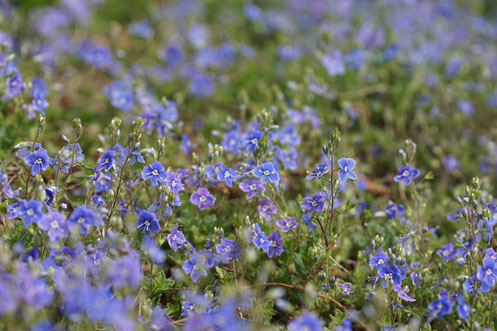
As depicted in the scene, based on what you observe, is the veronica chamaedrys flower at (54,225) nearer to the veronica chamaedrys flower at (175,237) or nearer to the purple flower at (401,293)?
the veronica chamaedrys flower at (175,237)

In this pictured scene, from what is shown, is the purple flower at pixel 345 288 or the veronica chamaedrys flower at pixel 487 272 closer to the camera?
the veronica chamaedrys flower at pixel 487 272

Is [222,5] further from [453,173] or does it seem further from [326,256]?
[326,256]

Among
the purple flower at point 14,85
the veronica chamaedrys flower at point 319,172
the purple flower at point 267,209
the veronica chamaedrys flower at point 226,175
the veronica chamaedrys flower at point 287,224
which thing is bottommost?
the veronica chamaedrys flower at point 287,224

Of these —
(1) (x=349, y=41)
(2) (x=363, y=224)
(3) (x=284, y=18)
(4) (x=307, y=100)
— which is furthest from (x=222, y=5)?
(2) (x=363, y=224)

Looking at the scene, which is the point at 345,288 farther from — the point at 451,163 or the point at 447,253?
the point at 451,163

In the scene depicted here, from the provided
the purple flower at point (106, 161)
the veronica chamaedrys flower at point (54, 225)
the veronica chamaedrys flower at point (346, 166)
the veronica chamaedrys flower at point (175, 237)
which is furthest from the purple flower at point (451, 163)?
the veronica chamaedrys flower at point (54, 225)

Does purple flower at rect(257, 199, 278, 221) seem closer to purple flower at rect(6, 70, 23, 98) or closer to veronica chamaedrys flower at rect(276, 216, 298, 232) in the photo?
veronica chamaedrys flower at rect(276, 216, 298, 232)

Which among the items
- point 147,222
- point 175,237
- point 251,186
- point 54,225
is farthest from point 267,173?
point 54,225

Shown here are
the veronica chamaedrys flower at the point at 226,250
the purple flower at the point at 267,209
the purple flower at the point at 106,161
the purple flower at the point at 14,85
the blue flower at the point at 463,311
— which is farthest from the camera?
the purple flower at the point at 14,85
